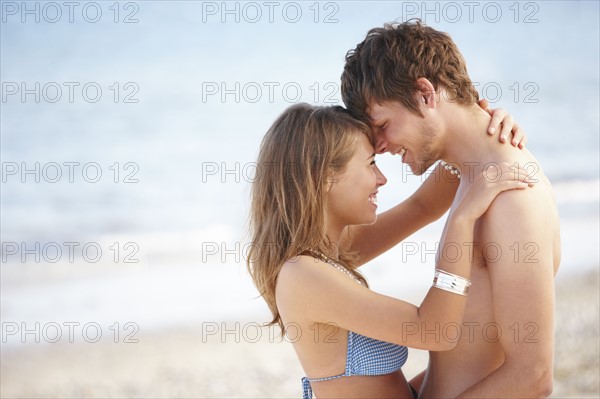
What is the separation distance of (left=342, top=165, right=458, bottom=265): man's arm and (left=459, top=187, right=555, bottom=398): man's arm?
2.20 ft

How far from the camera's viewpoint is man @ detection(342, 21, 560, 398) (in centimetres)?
191

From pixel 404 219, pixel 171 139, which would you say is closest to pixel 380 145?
pixel 404 219

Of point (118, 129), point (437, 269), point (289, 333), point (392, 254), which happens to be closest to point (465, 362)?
point (437, 269)

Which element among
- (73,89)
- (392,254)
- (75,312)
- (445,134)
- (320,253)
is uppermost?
(445,134)

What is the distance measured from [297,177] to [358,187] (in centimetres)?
17

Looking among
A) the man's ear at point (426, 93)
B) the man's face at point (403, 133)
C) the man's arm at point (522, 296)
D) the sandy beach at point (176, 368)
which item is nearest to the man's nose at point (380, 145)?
the man's face at point (403, 133)

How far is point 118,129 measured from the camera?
6824 millimetres

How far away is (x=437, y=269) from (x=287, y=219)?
0.45m

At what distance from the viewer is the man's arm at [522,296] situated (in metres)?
1.90

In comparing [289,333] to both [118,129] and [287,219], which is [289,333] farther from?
[118,129]

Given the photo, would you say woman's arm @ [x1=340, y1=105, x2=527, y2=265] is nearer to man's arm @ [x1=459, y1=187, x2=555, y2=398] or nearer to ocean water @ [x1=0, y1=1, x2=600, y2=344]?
man's arm @ [x1=459, y1=187, x2=555, y2=398]

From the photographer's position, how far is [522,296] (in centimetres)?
192

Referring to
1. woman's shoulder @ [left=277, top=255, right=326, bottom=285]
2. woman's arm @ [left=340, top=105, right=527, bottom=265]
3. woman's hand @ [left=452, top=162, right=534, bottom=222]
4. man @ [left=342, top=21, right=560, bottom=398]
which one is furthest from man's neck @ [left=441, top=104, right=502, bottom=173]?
woman's shoulder @ [left=277, top=255, right=326, bottom=285]

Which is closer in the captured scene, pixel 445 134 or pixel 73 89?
pixel 445 134
